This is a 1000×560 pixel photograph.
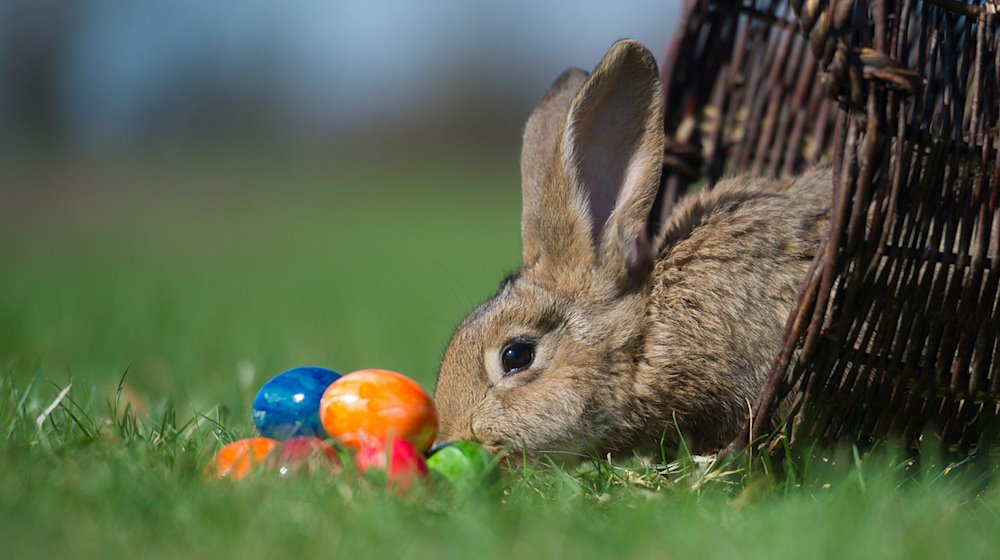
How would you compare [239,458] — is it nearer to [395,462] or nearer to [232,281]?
[395,462]

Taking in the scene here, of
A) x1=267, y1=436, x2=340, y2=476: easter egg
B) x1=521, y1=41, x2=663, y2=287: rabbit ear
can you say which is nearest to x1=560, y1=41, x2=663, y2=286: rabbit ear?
x1=521, y1=41, x2=663, y2=287: rabbit ear

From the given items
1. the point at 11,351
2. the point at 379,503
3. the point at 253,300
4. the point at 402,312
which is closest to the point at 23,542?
the point at 379,503

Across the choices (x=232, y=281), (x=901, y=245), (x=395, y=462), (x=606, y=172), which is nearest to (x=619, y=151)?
(x=606, y=172)

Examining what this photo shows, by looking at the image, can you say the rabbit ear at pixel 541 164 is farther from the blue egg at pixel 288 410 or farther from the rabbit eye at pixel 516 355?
the blue egg at pixel 288 410

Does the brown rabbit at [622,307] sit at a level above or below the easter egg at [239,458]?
above

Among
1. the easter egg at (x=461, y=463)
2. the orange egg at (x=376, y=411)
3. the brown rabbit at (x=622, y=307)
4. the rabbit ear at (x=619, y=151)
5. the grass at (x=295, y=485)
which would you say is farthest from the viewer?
the rabbit ear at (x=619, y=151)

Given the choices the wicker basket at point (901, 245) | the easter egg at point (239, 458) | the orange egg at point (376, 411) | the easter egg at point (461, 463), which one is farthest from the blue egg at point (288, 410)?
the wicker basket at point (901, 245)

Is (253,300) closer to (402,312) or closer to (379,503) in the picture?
(402,312)
